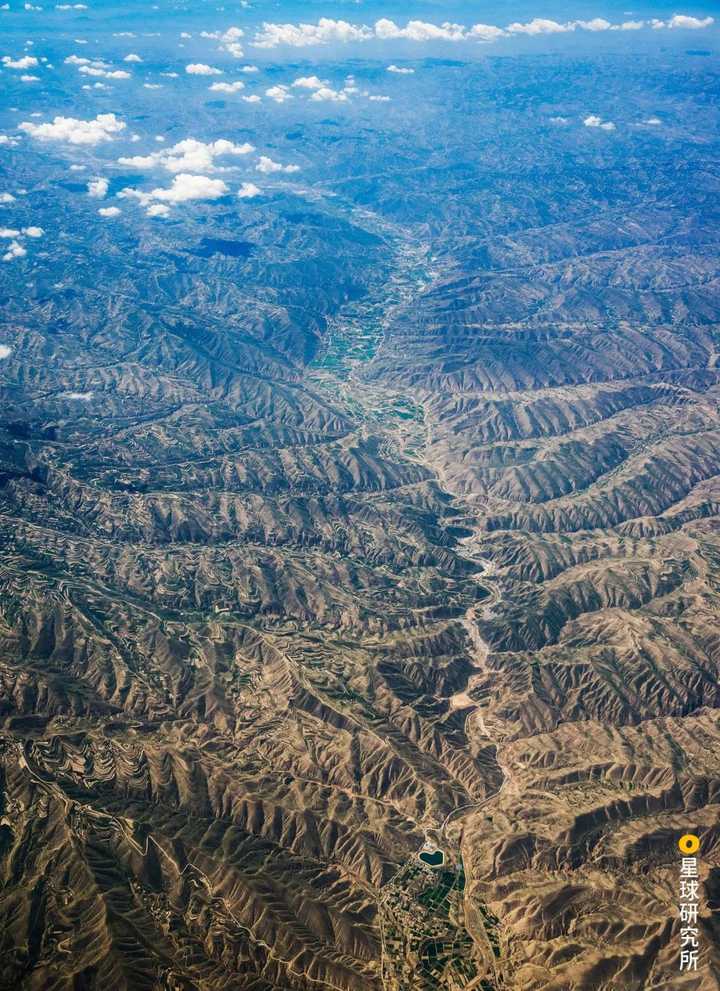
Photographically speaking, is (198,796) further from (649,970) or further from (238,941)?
(649,970)

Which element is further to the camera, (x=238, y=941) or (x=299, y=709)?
(x=299, y=709)

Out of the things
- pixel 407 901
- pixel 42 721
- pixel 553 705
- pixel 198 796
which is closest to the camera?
pixel 407 901

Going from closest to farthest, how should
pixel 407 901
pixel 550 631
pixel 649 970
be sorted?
pixel 649 970
pixel 407 901
pixel 550 631

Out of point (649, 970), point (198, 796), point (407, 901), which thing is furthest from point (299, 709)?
point (649, 970)

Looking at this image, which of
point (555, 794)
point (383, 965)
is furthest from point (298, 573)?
point (383, 965)

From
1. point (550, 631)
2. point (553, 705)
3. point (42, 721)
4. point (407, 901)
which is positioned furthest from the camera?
point (550, 631)

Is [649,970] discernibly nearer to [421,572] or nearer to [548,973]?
[548,973]
